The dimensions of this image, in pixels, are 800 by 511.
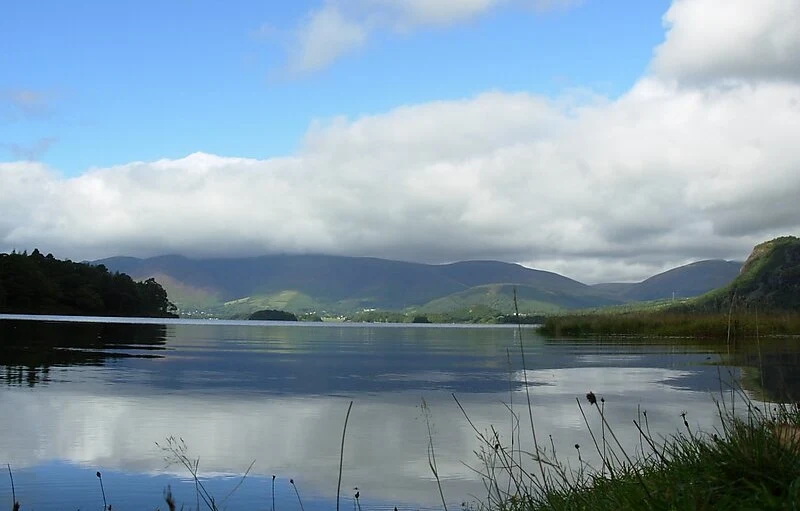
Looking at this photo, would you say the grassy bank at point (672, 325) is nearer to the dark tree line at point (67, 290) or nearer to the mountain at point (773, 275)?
the mountain at point (773, 275)

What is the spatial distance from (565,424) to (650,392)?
6.76 m

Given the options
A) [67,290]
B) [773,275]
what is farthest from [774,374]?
[67,290]

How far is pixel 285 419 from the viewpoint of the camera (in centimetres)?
1697

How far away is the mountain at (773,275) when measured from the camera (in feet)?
438

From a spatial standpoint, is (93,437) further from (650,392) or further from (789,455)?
(650,392)

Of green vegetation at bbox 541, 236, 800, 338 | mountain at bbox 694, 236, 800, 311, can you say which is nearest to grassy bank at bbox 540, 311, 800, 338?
green vegetation at bbox 541, 236, 800, 338

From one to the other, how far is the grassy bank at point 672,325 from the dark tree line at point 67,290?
290ft

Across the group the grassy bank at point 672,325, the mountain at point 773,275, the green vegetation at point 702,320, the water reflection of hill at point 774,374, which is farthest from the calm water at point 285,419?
the mountain at point 773,275

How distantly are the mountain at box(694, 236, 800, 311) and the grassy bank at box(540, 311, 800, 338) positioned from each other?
54753mm

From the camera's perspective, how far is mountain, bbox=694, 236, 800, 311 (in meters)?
134

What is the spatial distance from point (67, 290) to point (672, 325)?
113 m

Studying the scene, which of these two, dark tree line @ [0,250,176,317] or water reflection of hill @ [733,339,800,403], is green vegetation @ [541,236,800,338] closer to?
water reflection of hill @ [733,339,800,403]

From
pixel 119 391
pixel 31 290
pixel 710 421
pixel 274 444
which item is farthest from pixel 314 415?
pixel 31 290

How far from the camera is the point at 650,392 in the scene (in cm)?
2245
